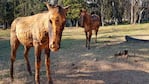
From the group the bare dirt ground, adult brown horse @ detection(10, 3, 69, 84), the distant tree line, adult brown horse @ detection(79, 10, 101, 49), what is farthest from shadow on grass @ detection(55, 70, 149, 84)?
the distant tree line

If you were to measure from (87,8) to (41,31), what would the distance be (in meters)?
48.2

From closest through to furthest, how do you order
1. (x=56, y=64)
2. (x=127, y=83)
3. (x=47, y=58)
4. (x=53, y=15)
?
(x=53, y=15) < (x=47, y=58) < (x=127, y=83) < (x=56, y=64)

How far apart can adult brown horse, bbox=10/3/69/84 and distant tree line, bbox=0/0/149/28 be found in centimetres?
3323

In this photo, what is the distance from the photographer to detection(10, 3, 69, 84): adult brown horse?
5.45m

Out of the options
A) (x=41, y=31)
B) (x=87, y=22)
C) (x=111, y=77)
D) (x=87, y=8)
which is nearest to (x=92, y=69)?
(x=111, y=77)

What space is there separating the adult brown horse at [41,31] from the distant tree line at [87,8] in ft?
109

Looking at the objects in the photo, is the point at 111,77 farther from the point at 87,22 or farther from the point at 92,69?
the point at 87,22

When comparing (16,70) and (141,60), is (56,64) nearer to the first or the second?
(16,70)

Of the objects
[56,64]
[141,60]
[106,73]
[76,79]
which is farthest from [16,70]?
[141,60]

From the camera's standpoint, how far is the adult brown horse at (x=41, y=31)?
545 cm

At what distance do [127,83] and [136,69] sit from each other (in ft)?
4.68

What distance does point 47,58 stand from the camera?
7.16 m

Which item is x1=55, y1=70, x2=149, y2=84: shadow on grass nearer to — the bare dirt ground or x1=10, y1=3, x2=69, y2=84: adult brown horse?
the bare dirt ground

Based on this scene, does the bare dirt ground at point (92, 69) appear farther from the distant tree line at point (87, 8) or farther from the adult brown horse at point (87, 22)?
the distant tree line at point (87, 8)
